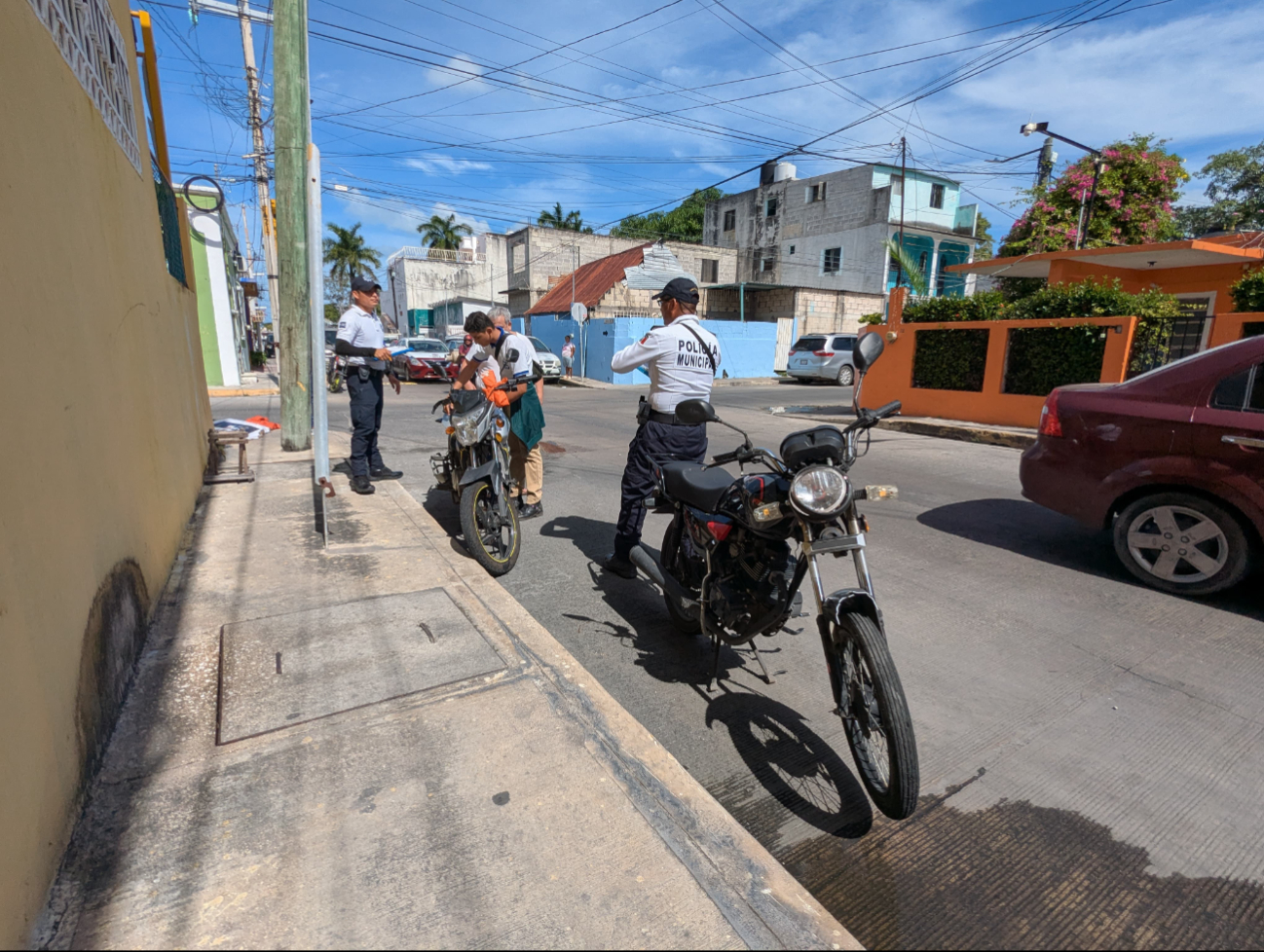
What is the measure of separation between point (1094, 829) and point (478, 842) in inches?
78.4

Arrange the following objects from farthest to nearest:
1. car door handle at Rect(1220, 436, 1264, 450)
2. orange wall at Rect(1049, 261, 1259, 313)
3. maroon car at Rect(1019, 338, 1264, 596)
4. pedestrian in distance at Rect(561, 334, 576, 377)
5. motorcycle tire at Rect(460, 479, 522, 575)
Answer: pedestrian in distance at Rect(561, 334, 576, 377) < orange wall at Rect(1049, 261, 1259, 313) < motorcycle tire at Rect(460, 479, 522, 575) < maroon car at Rect(1019, 338, 1264, 596) < car door handle at Rect(1220, 436, 1264, 450)

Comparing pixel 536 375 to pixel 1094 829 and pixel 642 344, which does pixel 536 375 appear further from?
pixel 1094 829

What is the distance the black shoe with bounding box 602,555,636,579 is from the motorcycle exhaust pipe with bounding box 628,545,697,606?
69cm

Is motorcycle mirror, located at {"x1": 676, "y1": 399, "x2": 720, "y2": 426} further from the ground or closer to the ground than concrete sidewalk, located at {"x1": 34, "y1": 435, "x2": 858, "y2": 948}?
further from the ground

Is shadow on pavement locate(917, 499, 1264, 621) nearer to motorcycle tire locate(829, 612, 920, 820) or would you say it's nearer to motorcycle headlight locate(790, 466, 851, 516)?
motorcycle tire locate(829, 612, 920, 820)

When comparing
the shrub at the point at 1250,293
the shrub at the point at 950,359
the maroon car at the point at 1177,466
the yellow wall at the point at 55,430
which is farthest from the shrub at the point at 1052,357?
the yellow wall at the point at 55,430

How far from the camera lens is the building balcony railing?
4431 cm

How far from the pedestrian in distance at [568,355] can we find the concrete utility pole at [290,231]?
17172 mm

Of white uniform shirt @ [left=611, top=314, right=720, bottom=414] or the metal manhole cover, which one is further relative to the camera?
white uniform shirt @ [left=611, top=314, right=720, bottom=414]

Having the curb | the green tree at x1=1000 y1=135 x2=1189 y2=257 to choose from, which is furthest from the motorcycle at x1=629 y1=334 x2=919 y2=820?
the green tree at x1=1000 y1=135 x2=1189 y2=257

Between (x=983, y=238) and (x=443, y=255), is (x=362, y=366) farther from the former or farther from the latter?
(x=443, y=255)

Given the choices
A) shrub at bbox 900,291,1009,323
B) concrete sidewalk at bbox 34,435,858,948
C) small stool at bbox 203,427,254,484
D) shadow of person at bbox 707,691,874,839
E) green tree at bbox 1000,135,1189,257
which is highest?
green tree at bbox 1000,135,1189,257

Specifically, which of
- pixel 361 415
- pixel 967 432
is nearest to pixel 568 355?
pixel 967 432

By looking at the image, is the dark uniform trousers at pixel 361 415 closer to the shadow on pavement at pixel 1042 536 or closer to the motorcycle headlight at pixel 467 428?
the motorcycle headlight at pixel 467 428
